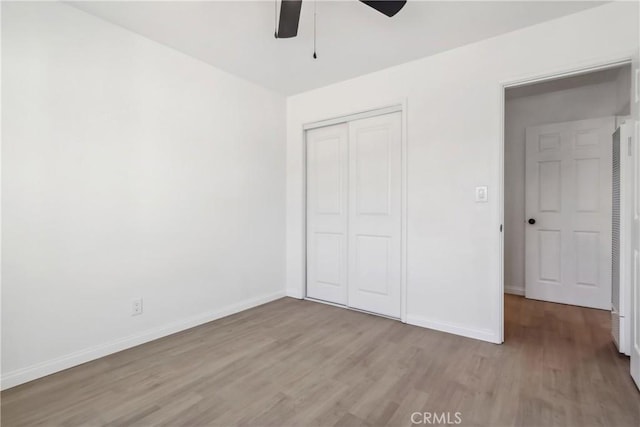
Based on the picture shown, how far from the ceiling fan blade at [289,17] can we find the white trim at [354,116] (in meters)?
1.32

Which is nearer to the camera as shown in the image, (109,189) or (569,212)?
(109,189)

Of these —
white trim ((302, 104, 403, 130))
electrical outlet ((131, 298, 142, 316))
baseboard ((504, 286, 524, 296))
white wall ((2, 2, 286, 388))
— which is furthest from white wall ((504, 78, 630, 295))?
electrical outlet ((131, 298, 142, 316))

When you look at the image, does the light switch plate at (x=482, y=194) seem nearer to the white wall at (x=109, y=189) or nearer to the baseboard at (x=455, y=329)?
the baseboard at (x=455, y=329)

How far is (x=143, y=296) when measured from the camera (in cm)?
247

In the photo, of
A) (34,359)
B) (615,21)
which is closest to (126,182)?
(34,359)

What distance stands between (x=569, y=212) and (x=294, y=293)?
10.9 ft

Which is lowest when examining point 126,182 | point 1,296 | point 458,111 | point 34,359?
point 34,359

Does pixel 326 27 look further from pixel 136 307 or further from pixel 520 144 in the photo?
pixel 520 144

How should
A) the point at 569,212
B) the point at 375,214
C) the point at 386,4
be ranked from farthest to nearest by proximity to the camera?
the point at 569,212
the point at 375,214
the point at 386,4

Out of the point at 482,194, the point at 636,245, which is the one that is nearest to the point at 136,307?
the point at 482,194

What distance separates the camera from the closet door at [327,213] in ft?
11.2

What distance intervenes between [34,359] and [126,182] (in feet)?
4.19

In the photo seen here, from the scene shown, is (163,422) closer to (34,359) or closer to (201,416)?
(201,416)

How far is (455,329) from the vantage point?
103 inches
